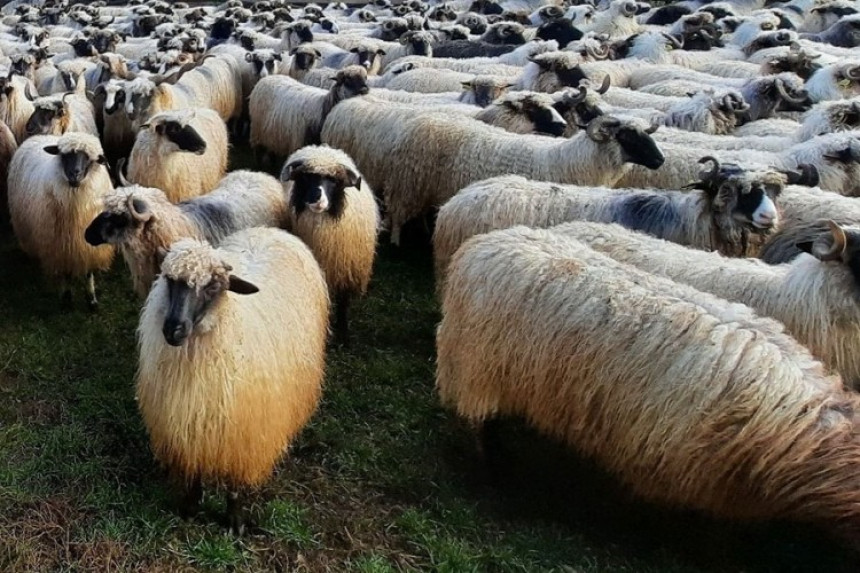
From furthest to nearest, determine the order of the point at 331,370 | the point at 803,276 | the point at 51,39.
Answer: the point at 51,39, the point at 331,370, the point at 803,276

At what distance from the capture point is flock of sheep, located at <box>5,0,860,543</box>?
3549 millimetres

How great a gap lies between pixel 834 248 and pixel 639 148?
265cm

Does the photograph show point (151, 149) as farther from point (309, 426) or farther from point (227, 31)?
point (227, 31)

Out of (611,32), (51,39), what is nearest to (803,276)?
(611,32)

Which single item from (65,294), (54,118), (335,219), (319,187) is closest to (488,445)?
(335,219)

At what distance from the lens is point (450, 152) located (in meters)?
7.37

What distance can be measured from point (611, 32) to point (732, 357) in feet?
46.6

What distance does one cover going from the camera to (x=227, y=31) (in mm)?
16281

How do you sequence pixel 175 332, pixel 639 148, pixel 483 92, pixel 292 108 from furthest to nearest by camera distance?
1. pixel 292 108
2. pixel 483 92
3. pixel 639 148
4. pixel 175 332

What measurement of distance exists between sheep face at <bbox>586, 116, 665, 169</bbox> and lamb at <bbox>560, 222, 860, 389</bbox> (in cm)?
184

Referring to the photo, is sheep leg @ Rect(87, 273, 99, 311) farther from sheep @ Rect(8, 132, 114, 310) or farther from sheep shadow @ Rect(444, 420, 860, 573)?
sheep shadow @ Rect(444, 420, 860, 573)

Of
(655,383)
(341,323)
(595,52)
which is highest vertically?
(655,383)

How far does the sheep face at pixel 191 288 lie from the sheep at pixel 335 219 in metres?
1.97

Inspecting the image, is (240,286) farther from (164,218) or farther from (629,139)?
(629,139)
